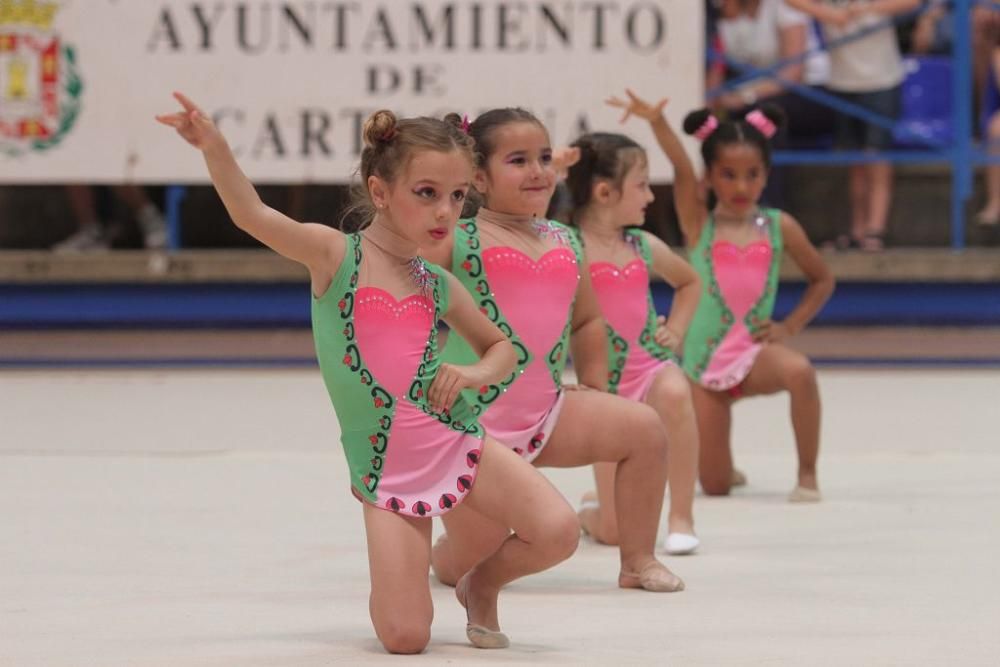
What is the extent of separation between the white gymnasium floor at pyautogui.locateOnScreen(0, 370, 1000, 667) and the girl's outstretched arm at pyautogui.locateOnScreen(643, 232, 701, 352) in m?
0.62

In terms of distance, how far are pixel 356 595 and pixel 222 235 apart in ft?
22.7

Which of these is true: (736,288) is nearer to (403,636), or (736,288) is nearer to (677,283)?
(677,283)

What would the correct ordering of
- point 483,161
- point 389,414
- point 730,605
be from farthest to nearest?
point 483,161, point 730,605, point 389,414

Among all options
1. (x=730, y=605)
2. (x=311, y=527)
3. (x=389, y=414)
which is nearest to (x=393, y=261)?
(x=389, y=414)

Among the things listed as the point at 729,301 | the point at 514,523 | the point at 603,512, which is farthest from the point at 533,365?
the point at 729,301

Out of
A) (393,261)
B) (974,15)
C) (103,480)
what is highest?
(974,15)

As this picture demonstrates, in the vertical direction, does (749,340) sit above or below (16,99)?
below

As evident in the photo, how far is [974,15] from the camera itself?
10414 mm

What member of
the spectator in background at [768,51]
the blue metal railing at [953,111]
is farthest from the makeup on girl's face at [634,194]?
the spectator in background at [768,51]

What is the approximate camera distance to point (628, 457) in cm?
442

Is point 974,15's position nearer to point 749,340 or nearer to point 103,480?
point 749,340

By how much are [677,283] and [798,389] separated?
758mm

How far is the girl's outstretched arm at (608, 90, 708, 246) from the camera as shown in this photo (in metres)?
5.55

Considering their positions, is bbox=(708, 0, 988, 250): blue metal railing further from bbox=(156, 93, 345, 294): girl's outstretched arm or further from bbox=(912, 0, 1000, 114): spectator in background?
bbox=(156, 93, 345, 294): girl's outstretched arm
